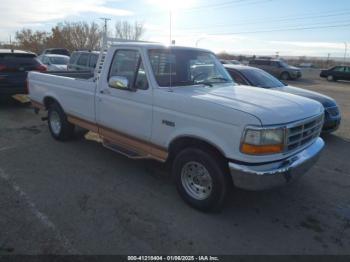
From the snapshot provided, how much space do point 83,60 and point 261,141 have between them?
11.5 m

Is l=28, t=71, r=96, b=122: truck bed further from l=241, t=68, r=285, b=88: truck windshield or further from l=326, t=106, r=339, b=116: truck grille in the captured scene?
l=326, t=106, r=339, b=116: truck grille

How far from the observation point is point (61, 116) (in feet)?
20.5

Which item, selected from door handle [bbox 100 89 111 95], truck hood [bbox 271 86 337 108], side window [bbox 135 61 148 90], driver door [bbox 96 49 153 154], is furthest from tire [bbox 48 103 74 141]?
truck hood [bbox 271 86 337 108]

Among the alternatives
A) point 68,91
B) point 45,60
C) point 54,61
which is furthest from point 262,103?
point 45,60

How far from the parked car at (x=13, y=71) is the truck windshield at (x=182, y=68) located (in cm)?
679

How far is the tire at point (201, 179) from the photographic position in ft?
11.8

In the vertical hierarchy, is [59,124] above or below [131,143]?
below

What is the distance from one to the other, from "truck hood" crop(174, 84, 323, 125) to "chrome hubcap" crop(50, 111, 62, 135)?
3.46 meters

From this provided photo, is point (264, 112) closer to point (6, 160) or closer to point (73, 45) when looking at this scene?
point (6, 160)

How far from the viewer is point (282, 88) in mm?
8211

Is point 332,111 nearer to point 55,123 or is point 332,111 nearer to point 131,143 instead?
point 131,143

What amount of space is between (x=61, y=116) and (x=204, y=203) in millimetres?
3813

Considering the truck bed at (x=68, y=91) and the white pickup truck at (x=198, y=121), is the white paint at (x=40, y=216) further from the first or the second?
the truck bed at (x=68, y=91)

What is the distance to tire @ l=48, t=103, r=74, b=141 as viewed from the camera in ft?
20.6
